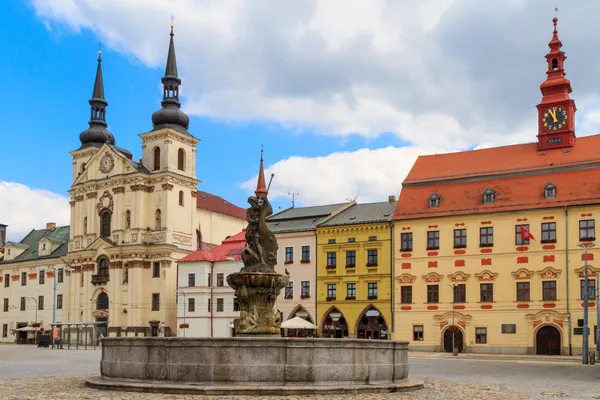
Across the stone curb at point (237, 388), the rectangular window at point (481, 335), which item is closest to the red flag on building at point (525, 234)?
the rectangular window at point (481, 335)

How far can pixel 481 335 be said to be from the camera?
53625 mm

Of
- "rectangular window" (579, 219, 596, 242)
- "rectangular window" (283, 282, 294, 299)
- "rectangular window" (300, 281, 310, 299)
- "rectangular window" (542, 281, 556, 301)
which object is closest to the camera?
"rectangular window" (579, 219, 596, 242)

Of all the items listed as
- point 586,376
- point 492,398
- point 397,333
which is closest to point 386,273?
point 397,333

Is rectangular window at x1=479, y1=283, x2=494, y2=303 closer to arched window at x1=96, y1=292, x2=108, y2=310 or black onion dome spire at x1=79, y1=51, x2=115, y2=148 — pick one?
arched window at x1=96, y1=292, x2=108, y2=310

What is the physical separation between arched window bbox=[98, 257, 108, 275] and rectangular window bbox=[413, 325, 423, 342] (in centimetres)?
3821

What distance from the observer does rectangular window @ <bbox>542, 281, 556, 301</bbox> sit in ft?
168

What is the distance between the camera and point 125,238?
3184 inches

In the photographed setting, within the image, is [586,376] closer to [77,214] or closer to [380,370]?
[380,370]

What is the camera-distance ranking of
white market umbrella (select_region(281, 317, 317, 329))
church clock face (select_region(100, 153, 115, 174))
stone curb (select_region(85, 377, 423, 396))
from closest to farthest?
stone curb (select_region(85, 377, 423, 396)) < white market umbrella (select_region(281, 317, 317, 329)) < church clock face (select_region(100, 153, 115, 174))

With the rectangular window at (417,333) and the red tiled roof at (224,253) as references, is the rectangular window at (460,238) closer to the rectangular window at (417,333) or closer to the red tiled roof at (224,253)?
the rectangular window at (417,333)

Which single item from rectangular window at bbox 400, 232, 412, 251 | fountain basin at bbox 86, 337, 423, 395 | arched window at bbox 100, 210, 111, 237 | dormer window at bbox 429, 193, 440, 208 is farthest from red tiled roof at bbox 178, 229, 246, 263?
fountain basin at bbox 86, 337, 423, 395

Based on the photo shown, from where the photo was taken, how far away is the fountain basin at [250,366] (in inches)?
701

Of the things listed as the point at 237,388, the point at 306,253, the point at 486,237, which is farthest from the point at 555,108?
the point at 237,388

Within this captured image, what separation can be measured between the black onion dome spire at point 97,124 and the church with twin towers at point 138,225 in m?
2.06
